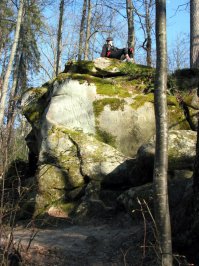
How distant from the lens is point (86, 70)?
11133 millimetres

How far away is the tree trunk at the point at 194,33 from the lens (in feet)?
39.1

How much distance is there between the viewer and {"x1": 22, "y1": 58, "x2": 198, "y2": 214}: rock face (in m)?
9.00

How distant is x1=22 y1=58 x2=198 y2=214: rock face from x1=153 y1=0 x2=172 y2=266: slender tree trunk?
4480 millimetres

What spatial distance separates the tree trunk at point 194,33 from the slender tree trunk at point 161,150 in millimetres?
8332

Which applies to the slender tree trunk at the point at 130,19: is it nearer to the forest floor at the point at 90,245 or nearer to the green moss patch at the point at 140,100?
the green moss patch at the point at 140,100

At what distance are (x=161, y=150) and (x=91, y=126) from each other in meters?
6.46

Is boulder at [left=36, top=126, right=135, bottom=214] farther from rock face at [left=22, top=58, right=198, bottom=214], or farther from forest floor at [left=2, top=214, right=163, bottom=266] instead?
forest floor at [left=2, top=214, right=163, bottom=266]

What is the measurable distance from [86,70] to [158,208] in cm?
795

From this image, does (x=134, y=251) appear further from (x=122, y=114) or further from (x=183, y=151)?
(x=122, y=114)

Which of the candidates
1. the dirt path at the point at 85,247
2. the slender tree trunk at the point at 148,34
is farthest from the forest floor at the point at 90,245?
the slender tree trunk at the point at 148,34

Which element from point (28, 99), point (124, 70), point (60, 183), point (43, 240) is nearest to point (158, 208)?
point (43, 240)

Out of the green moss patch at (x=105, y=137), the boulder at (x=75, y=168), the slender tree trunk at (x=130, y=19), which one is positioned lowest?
the boulder at (x=75, y=168)

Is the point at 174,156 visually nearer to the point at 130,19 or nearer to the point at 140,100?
the point at 140,100

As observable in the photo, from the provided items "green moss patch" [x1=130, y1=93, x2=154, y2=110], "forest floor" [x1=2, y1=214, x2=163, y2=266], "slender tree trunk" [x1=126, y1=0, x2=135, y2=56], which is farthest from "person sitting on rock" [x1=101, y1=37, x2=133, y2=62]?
"forest floor" [x1=2, y1=214, x2=163, y2=266]
